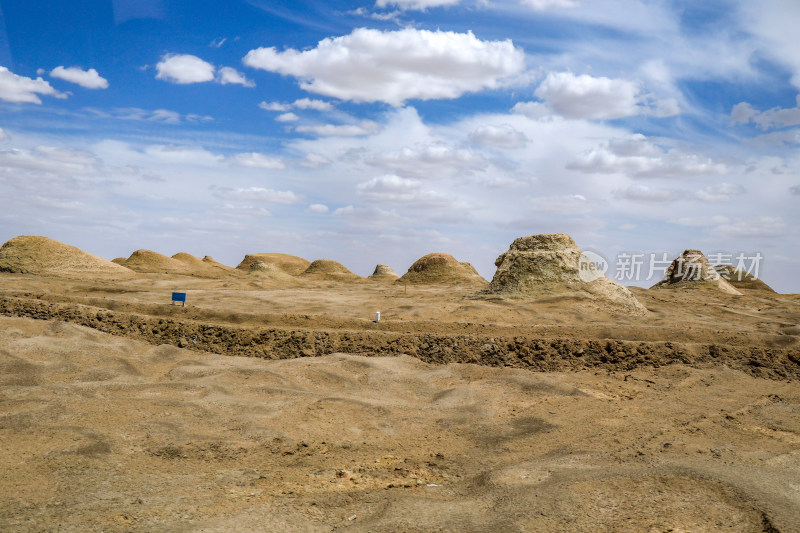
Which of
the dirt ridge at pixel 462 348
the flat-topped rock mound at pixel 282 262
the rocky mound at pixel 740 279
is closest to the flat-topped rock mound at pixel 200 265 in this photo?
the flat-topped rock mound at pixel 282 262

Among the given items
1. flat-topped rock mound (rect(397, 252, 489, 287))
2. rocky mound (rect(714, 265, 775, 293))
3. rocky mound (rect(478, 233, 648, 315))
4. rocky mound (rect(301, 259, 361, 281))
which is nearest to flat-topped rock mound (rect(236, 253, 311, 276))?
rocky mound (rect(301, 259, 361, 281))

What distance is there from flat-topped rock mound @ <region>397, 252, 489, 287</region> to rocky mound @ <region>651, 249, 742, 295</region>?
462 inches

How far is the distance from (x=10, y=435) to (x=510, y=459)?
570 centimetres

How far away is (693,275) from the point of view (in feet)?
104

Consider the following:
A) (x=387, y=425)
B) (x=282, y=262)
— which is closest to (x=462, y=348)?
(x=387, y=425)

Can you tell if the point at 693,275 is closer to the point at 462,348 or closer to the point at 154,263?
the point at 462,348

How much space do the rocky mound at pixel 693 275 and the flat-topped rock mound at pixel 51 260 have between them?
32.2 metres

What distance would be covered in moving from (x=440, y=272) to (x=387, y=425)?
3242cm

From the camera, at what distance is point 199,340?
1307cm

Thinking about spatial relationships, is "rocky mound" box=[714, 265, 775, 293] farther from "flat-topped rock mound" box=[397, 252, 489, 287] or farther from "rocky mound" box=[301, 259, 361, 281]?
"rocky mound" box=[301, 259, 361, 281]

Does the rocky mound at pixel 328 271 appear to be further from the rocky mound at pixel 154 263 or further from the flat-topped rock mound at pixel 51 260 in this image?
the flat-topped rock mound at pixel 51 260

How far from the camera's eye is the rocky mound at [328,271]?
4775 cm

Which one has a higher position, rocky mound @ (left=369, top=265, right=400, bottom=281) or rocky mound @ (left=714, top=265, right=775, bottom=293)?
rocky mound @ (left=714, top=265, right=775, bottom=293)

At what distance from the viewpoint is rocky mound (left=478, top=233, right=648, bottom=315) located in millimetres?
17984
